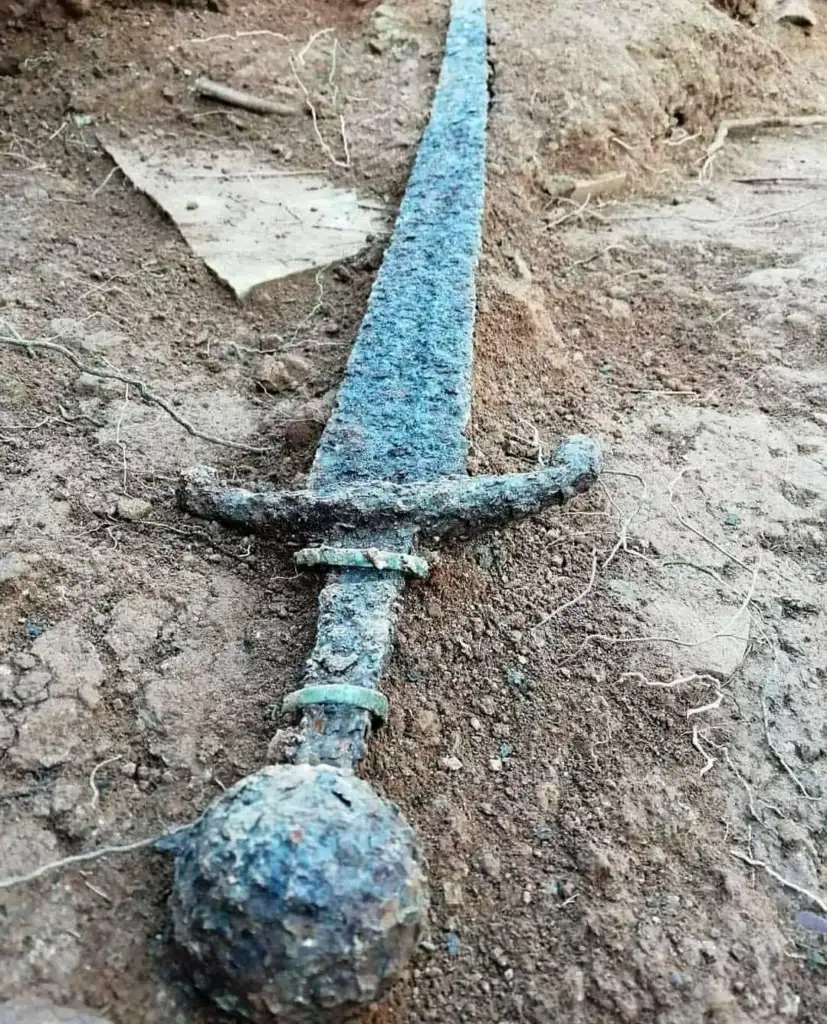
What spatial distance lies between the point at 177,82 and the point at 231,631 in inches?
107

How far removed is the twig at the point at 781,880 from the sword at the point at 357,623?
552 millimetres

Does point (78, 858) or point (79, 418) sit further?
point (79, 418)

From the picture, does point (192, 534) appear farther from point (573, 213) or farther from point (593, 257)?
point (573, 213)

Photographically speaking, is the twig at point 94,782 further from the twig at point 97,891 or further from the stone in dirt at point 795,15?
the stone in dirt at point 795,15

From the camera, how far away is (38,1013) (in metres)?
1.25

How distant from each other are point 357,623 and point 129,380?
101cm

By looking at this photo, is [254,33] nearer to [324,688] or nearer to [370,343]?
[370,343]

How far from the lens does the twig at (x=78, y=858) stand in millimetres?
1378

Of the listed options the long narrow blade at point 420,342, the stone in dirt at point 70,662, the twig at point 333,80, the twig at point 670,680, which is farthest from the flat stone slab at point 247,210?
the twig at point 670,680

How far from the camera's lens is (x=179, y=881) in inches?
51.7

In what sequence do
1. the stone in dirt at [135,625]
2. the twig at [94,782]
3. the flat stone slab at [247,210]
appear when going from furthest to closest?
the flat stone slab at [247,210], the stone in dirt at [135,625], the twig at [94,782]

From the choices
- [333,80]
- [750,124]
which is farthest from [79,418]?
[750,124]

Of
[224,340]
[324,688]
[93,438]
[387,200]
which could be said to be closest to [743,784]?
[324,688]

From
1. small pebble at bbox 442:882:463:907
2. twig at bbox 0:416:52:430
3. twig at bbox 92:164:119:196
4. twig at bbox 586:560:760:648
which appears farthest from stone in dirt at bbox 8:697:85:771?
twig at bbox 92:164:119:196
